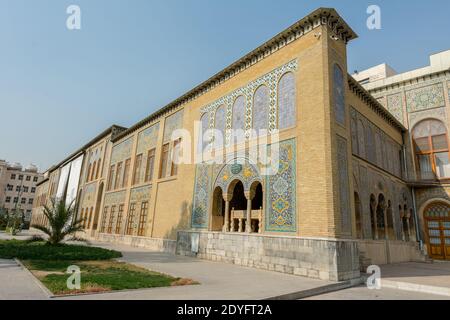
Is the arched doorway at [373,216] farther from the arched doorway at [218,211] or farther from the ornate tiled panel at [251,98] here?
the arched doorway at [218,211]

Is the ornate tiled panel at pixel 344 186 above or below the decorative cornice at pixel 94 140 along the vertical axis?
below

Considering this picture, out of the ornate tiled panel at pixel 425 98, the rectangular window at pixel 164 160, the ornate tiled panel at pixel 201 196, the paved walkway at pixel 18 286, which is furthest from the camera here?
the rectangular window at pixel 164 160

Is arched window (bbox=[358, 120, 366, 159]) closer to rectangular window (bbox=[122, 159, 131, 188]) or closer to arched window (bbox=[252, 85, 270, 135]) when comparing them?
arched window (bbox=[252, 85, 270, 135])

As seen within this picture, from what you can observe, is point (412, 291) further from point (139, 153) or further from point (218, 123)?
point (139, 153)

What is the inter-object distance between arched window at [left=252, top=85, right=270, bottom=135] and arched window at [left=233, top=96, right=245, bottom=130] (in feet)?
2.13

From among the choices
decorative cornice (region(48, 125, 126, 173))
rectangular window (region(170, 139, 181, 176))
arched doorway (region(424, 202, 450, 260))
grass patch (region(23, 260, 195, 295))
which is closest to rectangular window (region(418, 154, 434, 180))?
arched doorway (region(424, 202, 450, 260))

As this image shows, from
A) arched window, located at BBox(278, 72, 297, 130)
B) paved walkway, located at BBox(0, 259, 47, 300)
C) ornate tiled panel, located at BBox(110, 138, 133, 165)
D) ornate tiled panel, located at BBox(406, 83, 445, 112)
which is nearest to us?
paved walkway, located at BBox(0, 259, 47, 300)

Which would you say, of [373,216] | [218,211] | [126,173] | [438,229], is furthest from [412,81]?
[126,173]

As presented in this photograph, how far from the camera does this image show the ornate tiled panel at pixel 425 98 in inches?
659

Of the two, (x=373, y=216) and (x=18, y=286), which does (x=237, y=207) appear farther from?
(x=18, y=286)

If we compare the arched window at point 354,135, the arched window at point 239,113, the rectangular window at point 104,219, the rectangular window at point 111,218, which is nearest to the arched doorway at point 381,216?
the arched window at point 354,135

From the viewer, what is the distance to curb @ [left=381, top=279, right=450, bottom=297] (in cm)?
664

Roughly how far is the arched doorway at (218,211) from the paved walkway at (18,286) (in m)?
6.87

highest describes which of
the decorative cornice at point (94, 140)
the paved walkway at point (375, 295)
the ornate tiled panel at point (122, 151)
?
the decorative cornice at point (94, 140)
